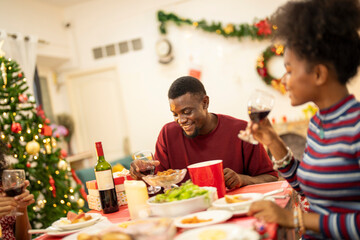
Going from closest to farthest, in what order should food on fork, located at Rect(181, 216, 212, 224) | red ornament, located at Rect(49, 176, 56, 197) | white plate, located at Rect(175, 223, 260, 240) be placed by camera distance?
1. white plate, located at Rect(175, 223, 260, 240)
2. food on fork, located at Rect(181, 216, 212, 224)
3. red ornament, located at Rect(49, 176, 56, 197)

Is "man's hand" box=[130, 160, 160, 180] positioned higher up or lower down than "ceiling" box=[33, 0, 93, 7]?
lower down

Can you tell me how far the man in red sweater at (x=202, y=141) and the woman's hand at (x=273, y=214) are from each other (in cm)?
74

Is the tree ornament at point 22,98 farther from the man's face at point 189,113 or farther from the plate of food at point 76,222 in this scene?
the plate of food at point 76,222

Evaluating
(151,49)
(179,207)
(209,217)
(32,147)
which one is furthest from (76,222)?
(151,49)

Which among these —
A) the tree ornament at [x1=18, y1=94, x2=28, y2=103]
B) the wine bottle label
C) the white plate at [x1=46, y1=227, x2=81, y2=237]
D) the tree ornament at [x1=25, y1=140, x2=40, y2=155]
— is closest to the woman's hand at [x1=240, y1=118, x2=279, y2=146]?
the wine bottle label

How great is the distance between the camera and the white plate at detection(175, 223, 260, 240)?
97cm

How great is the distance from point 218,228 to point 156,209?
1.06ft

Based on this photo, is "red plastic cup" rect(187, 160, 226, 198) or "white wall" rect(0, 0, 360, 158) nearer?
"red plastic cup" rect(187, 160, 226, 198)

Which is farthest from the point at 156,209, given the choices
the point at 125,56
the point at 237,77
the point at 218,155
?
the point at 125,56

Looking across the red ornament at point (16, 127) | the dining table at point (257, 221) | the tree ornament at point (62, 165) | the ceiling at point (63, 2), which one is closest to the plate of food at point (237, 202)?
the dining table at point (257, 221)

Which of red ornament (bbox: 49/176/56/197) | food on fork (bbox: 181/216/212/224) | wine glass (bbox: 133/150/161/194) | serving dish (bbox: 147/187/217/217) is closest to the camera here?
food on fork (bbox: 181/216/212/224)

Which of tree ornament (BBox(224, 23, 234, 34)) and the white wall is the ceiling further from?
tree ornament (BBox(224, 23, 234, 34))

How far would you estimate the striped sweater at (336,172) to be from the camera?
1.07 m

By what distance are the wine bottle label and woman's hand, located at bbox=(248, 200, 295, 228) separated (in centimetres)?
69
